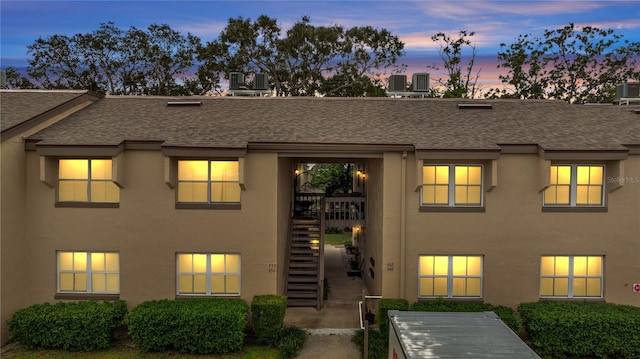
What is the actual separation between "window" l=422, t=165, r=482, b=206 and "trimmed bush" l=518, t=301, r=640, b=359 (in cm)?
394

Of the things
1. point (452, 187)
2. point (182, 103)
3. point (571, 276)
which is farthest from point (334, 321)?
point (182, 103)

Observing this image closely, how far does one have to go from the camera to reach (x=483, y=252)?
13.5 meters

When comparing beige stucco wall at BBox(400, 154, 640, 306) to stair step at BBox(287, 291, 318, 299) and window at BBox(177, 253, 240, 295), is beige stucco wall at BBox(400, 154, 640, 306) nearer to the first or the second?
stair step at BBox(287, 291, 318, 299)

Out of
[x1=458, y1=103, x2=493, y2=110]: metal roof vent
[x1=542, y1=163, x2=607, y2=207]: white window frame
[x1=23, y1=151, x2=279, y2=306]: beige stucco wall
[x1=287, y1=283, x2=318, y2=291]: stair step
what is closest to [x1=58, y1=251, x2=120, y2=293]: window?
[x1=23, y1=151, x2=279, y2=306]: beige stucco wall

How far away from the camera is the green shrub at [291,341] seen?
38.9 feet

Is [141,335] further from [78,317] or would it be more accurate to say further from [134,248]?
[134,248]

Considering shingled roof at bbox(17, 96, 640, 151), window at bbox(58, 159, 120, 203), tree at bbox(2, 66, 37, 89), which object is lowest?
window at bbox(58, 159, 120, 203)

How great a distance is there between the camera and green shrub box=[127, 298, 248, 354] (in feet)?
38.6

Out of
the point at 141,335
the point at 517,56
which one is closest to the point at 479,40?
the point at 517,56

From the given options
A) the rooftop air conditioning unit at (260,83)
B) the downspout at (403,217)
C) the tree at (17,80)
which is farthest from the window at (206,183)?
the tree at (17,80)

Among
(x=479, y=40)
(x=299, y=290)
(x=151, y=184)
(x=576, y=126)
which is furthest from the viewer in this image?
(x=479, y=40)

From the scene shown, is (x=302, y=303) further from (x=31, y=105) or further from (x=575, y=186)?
(x=31, y=105)

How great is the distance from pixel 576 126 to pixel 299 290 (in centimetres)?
1161

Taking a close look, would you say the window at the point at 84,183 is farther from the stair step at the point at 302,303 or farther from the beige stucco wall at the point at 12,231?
the stair step at the point at 302,303
